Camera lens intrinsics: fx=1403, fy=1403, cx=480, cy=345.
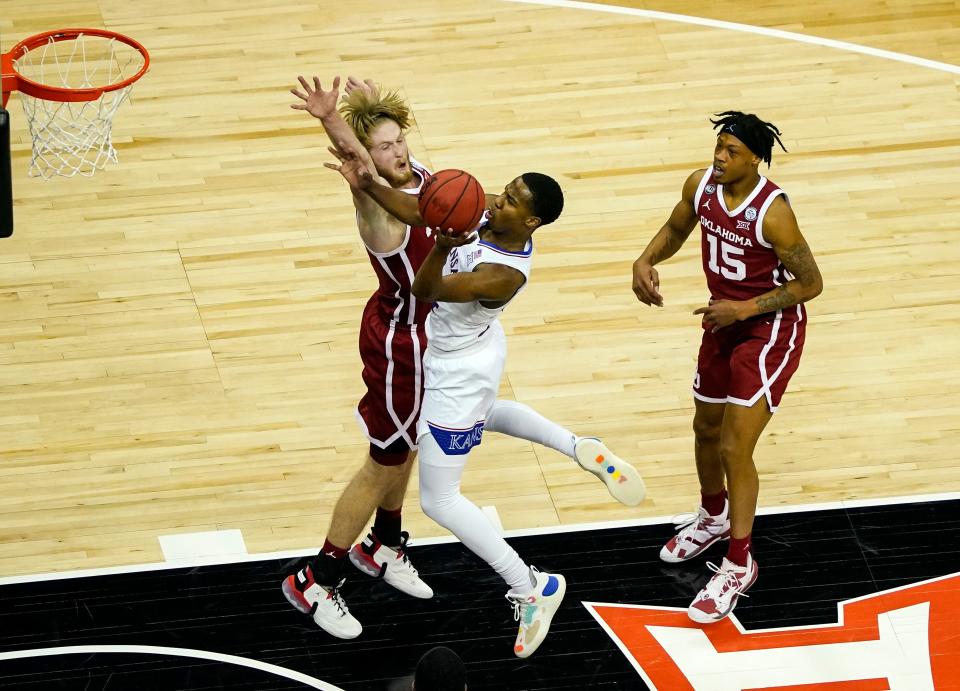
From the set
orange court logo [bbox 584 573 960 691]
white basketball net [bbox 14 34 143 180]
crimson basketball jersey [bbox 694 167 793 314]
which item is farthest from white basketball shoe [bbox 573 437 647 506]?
white basketball net [bbox 14 34 143 180]

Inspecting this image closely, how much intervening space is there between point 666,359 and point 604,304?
0.52 m

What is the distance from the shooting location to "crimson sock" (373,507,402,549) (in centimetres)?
579

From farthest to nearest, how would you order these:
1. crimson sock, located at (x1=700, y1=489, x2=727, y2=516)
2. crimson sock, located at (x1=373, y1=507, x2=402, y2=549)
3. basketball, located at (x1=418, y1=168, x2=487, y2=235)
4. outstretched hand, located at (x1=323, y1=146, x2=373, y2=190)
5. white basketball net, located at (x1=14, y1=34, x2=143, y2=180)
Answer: white basketball net, located at (x1=14, y1=34, x2=143, y2=180) < crimson sock, located at (x1=700, y1=489, x2=727, y2=516) < crimson sock, located at (x1=373, y1=507, x2=402, y2=549) < outstretched hand, located at (x1=323, y1=146, x2=373, y2=190) < basketball, located at (x1=418, y1=168, x2=487, y2=235)

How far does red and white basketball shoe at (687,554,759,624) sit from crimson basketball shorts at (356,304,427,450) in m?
1.31

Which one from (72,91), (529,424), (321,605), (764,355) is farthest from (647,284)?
(72,91)

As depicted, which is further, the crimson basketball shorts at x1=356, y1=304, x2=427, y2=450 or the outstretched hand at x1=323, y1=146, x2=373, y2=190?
the crimson basketball shorts at x1=356, y1=304, x2=427, y2=450

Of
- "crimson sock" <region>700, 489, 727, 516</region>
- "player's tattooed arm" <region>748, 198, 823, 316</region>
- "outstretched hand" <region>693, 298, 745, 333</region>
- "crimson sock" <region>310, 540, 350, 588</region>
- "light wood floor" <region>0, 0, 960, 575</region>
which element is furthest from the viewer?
"light wood floor" <region>0, 0, 960, 575</region>

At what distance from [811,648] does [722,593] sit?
42cm

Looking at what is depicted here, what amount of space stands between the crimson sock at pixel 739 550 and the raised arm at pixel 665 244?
3.22 feet

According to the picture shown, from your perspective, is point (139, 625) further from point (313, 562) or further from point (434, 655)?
point (434, 655)

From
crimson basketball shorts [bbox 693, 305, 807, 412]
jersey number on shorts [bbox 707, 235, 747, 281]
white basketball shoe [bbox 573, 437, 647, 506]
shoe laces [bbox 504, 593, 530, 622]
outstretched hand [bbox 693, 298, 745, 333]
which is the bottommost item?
shoe laces [bbox 504, 593, 530, 622]

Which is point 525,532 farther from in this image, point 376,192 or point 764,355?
point 376,192

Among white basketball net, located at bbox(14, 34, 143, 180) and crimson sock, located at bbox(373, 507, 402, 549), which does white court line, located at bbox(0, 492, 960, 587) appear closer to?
crimson sock, located at bbox(373, 507, 402, 549)

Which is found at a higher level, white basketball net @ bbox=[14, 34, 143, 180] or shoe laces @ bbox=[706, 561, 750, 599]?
shoe laces @ bbox=[706, 561, 750, 599]
